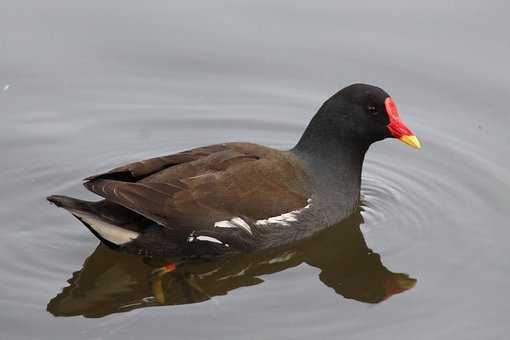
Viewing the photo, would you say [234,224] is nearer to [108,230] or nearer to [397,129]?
[108,230]

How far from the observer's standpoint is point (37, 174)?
8.41 meters

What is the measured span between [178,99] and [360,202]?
6.22 feet

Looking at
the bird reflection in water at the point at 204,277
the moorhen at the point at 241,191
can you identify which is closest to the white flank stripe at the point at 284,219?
the moorhen at the point at 241,191

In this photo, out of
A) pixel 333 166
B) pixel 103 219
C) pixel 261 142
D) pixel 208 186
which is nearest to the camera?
pixel 103 219

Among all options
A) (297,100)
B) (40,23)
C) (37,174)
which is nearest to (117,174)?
(37,174)

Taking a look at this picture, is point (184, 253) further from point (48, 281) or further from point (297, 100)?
point (297, 100)

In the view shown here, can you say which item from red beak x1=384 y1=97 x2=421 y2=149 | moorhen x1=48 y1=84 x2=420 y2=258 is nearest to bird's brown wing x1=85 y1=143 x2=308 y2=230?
moorhen x1=48 y1=84 x2=420 y2=258

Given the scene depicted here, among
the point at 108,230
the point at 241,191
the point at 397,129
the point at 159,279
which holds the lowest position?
the point at 159,279

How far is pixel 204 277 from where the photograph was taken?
7.44 meters

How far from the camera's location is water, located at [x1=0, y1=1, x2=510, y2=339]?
699 centimetres

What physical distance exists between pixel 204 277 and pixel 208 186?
588mm

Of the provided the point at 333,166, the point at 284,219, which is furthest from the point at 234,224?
the point at 333,166

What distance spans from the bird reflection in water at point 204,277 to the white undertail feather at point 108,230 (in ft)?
0.95

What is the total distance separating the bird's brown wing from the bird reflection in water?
34cm
